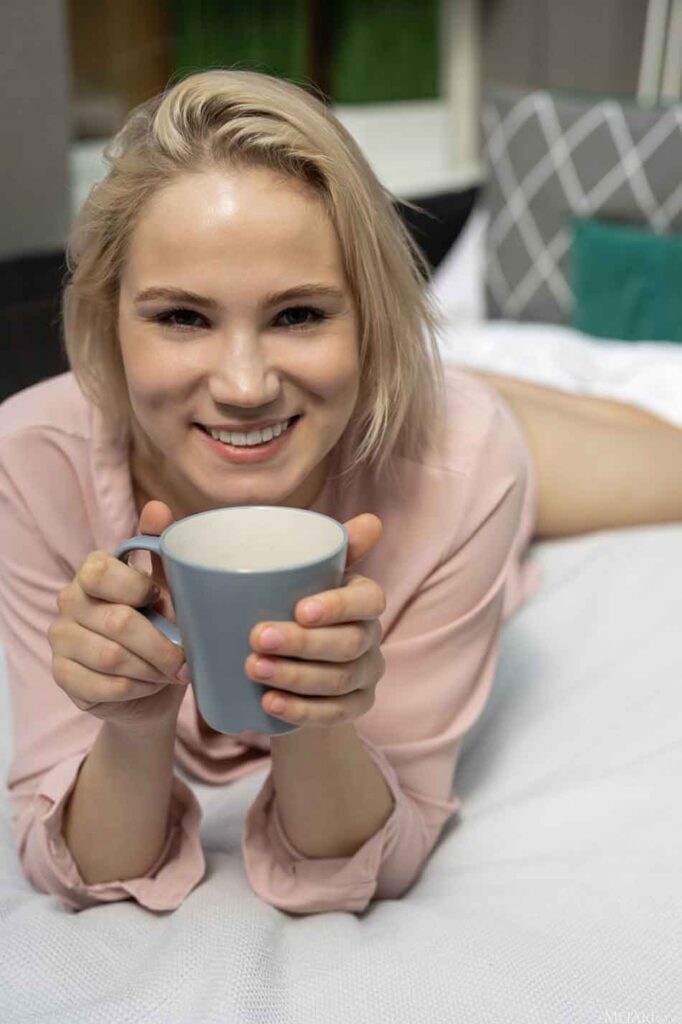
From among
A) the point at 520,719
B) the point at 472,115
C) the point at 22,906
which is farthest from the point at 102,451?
the point at 472,115

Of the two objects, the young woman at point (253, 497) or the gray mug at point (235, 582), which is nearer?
the gray mug at point (235, 582)

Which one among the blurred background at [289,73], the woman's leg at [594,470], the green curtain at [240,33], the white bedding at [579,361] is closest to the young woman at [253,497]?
the woman's leg at [594,470]

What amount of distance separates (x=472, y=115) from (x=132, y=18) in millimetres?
1207

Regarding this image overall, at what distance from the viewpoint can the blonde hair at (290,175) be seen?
84 centimetres

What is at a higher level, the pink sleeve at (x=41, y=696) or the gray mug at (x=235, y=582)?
the gray mug at (x=235, y=582)

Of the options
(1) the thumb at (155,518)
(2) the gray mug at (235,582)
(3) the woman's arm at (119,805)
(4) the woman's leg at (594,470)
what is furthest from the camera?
(4) the woman's leg at (594,470)

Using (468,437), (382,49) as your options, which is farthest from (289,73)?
(468,437)

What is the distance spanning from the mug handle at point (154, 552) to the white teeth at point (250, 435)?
12 centimetres

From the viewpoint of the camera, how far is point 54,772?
948mm

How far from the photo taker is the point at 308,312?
0.85 m

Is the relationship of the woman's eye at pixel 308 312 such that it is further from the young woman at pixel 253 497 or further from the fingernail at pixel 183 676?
the fingernail at pixel 183 676

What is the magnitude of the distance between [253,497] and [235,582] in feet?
0.71

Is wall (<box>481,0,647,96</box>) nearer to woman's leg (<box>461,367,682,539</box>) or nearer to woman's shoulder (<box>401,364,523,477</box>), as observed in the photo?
woman's leg (<box>461,367,682,539</box>)

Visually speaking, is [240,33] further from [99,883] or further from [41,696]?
[99,883]
